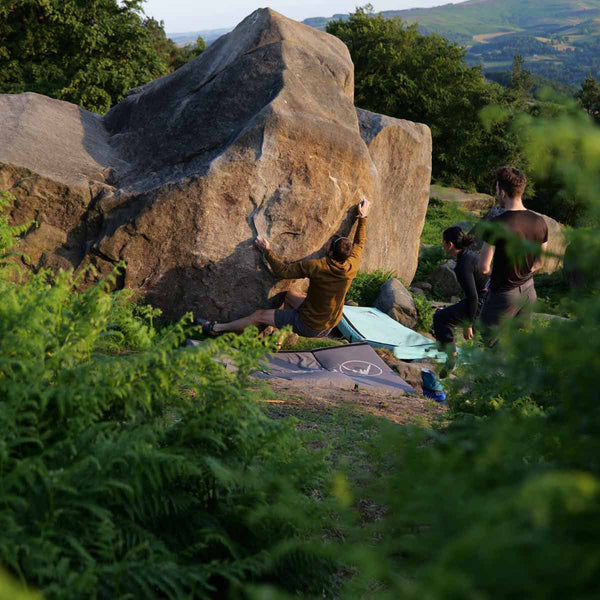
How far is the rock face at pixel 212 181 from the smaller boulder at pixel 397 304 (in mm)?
1901

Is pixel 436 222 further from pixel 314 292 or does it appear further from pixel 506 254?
pixel 506 254

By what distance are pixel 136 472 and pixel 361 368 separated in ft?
18.2

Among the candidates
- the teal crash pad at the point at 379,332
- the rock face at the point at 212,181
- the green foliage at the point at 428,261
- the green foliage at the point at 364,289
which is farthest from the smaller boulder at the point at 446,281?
the rock face at the point at 212,181

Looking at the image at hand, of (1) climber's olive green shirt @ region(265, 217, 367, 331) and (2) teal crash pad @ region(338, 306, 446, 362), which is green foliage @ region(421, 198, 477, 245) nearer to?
(2) teal crash pad @ region(338, 306, 446, 362)

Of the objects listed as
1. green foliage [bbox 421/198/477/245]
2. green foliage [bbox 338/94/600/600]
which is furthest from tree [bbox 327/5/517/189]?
green foliage [bbox 338/94/600/600]

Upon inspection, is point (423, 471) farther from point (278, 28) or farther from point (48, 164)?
point (278, 28)

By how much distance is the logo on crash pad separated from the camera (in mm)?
7609

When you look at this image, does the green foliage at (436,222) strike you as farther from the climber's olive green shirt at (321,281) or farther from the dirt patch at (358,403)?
the dirt patch at (358,403)

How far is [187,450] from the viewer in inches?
104

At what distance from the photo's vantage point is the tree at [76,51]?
18.9 metres

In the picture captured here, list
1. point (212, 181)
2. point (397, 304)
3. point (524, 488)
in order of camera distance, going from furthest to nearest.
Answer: point (397, 304) < point (212, 181) < point (524, 488)

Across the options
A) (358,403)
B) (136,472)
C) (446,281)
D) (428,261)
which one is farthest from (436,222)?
(136,472)

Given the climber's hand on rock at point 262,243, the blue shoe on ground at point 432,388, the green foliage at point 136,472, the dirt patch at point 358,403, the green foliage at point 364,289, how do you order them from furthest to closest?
the green foliage at point 364,289 < the climber's hand on rock at point 262,243 < the blue shoe on ground at point 432,388 < the dirt patch at point 358,403 < the green foliage at point 136,472

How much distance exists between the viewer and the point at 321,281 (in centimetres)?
759
